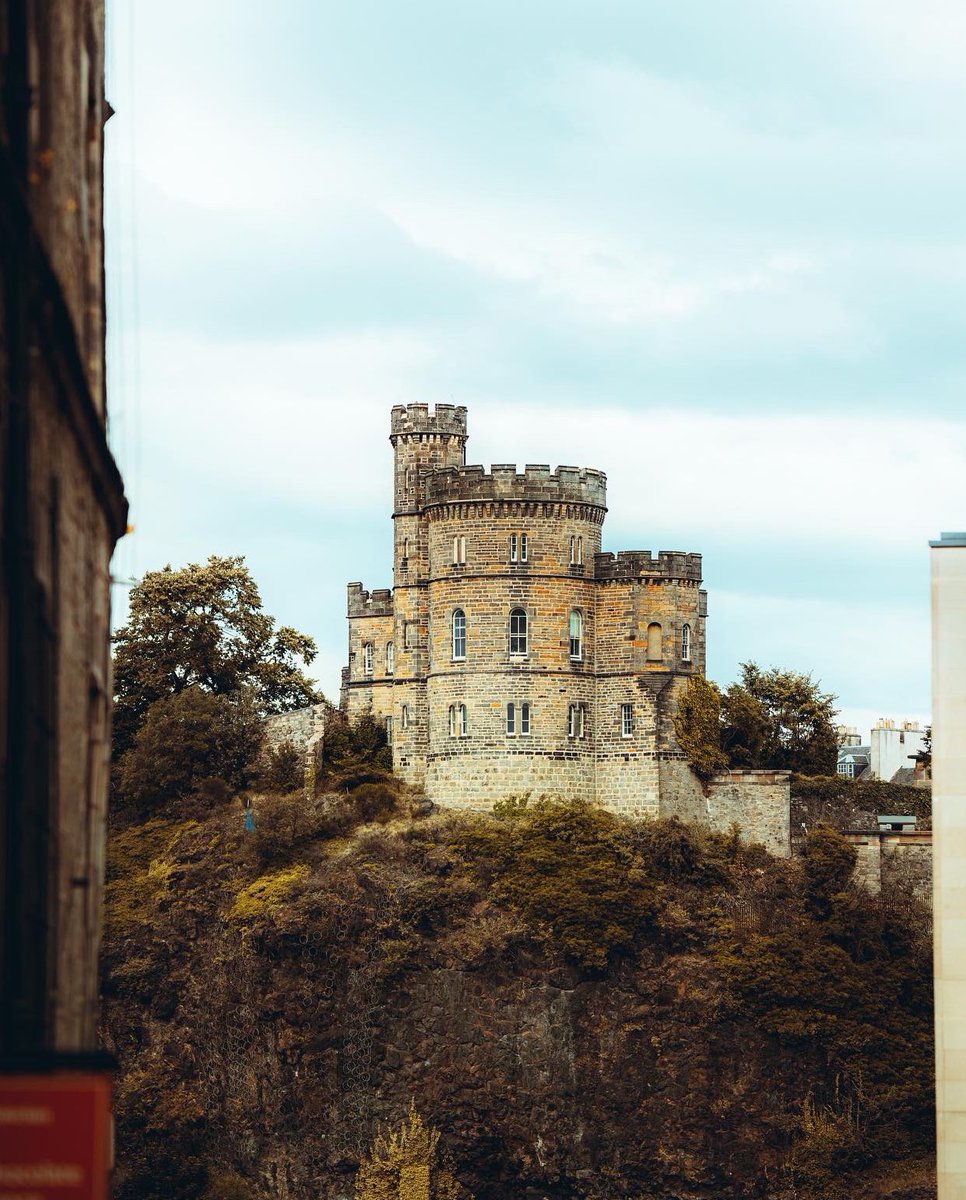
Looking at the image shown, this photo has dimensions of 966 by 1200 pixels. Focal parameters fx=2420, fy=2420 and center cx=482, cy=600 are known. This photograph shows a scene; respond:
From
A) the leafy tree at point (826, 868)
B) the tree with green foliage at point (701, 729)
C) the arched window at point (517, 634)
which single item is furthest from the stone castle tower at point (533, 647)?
the leafy tree at point (826, 868)

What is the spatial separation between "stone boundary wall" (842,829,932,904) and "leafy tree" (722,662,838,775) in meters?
4.54

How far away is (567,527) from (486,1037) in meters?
16.9

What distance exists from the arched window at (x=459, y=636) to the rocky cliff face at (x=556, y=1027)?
5.42m

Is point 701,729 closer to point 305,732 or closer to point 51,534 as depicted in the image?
point 305,732

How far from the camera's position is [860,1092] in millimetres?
75000

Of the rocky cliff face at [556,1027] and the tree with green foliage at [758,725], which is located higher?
the tree with green foliage at [758,725]

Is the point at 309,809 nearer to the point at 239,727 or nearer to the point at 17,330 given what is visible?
the point at 239,727

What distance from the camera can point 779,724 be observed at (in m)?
84.9

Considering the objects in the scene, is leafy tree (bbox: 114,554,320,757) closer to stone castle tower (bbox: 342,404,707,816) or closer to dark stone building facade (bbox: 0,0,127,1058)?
stone castle tower (bbox: 342,404,707,816)

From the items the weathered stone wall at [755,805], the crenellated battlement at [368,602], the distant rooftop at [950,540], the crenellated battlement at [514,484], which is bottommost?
the weathered stone wall at [755,805]

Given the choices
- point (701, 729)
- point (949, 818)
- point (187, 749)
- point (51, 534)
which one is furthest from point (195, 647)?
point (51, 534)

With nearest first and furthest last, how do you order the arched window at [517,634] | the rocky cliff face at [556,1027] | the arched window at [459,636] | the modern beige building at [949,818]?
1. the modern beige building at [949,818]
2. the rocky cliff face at [556,1027]
3. the arched window at [517,634]
4. the arched window at [459,636]

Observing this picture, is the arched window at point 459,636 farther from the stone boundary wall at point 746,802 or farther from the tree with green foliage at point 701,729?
the stone boundary wall at point 746,802

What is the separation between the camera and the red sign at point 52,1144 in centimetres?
1268
